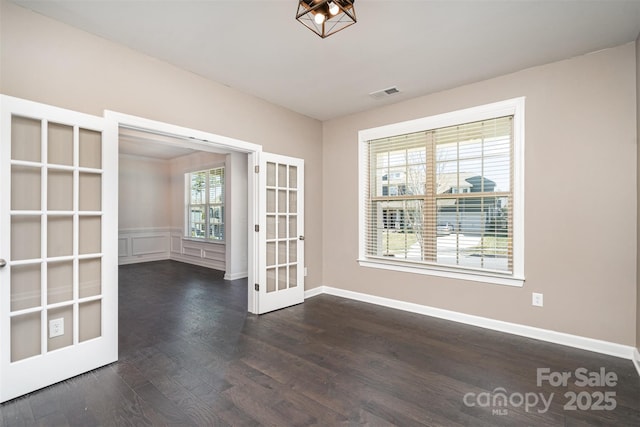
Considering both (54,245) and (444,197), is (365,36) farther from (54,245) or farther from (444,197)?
(54,245)

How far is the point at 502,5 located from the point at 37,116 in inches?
132

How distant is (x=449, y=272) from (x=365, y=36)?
2657mm

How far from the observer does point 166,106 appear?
296 centimetres

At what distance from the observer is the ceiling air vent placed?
3.58 metres

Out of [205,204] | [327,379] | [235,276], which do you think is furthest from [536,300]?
[205,204]

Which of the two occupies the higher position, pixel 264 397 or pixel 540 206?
pixel 540 206

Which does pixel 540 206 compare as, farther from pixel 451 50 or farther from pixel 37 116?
pixel 37 116

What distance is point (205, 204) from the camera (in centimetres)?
727

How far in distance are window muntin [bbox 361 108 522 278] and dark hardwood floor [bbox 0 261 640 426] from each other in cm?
81

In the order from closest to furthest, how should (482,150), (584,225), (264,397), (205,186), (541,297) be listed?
1. (264,397)
2. (584,225)
3. (541,297)
4. (482,150)
5. (205,186)

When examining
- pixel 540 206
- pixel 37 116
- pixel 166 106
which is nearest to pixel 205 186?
pixel 166 106

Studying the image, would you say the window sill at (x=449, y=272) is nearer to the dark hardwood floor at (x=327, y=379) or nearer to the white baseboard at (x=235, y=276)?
the dark hardwood floor at (x=327, y=379)

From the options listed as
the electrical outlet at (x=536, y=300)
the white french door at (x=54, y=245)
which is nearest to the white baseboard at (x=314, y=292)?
the white french door at (x=54, y=245)

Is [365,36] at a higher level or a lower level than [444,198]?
higher
